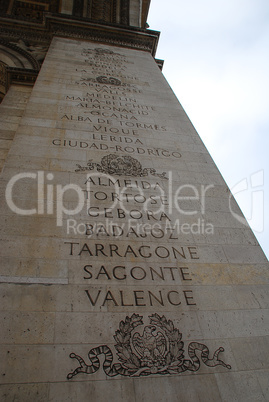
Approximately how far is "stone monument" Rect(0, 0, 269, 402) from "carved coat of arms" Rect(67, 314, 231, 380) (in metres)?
0.01

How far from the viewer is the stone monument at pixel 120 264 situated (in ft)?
11.3

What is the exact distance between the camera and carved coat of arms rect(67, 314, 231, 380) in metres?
3.46

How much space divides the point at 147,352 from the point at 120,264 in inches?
51.4

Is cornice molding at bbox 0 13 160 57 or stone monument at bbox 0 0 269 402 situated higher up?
cornice molding at bbox 0 13 160 57

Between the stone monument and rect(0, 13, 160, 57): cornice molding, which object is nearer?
the stone monument

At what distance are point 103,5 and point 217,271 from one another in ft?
59.4

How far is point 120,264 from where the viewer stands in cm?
452

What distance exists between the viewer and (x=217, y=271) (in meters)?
4.83

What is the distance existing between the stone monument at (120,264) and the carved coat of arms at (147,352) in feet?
0.04

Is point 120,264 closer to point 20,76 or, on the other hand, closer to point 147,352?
point 147,352

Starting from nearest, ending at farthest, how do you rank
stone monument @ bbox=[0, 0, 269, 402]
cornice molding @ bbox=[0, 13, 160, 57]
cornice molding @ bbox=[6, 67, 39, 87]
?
1. stone monument @ bbox=[0, 0, 269, 402]
2. cornice molding @ bbox=[6, 67, 39, 87]
3. cornice molding @ bbox=[0, 13, 160, 57]

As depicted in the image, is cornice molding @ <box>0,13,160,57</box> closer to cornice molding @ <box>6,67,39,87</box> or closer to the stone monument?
cornice molding @ <box>6,67,39,87</box>

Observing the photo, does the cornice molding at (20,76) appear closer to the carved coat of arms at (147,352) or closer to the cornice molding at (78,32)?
the cornice molding at (78,32)

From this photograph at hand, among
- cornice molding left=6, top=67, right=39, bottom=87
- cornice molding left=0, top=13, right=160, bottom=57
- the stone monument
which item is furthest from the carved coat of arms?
cornice molding left=0, top=13, right=160, bottom=57
